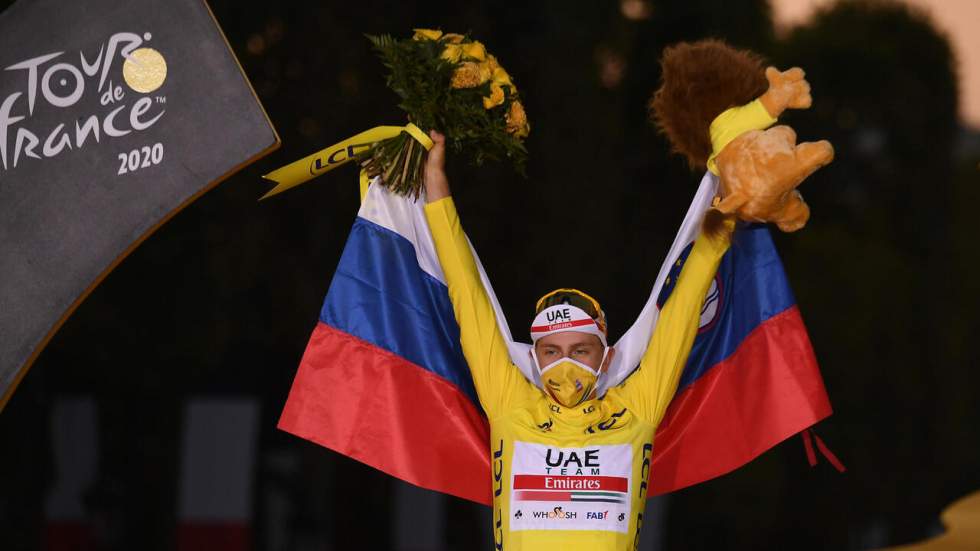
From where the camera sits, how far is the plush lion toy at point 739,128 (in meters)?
5.36

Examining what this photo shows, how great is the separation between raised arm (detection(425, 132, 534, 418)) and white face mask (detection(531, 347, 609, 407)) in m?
0.24

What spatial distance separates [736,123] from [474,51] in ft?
3.47

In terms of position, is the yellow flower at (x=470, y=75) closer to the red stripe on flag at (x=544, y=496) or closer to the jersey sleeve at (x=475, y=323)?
the jersey sleeve at (x=475, y=323)

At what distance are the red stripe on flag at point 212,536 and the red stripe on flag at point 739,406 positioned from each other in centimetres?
853

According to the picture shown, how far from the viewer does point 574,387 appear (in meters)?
5.60

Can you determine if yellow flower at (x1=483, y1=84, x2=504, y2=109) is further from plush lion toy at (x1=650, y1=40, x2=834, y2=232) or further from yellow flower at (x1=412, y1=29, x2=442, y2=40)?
plush lion toy at (x1=650, y1=40, x2=834, y2=232)

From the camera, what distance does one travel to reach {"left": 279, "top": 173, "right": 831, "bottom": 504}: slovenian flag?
6230 millimetres

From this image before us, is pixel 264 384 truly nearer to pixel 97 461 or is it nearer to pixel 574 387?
pixel 97 461

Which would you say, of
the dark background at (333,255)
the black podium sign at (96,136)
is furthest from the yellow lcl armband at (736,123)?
the dark background at (333,255)

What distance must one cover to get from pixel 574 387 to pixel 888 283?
78.0 ft

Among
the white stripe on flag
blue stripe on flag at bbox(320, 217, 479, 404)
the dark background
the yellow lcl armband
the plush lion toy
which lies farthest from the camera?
the dark background

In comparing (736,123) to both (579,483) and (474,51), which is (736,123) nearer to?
(474,51)

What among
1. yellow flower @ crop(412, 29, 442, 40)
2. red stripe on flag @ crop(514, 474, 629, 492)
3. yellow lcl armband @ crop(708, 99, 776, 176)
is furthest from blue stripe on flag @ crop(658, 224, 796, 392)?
yellow flower @ crop(412, 29, 442, 40)

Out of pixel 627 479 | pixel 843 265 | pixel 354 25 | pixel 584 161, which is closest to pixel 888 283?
pixel 843 265
